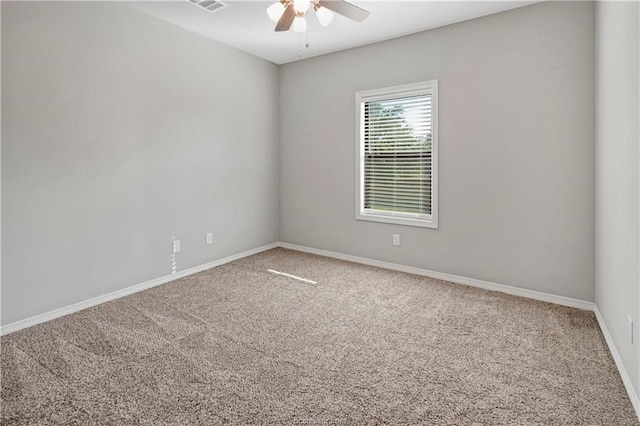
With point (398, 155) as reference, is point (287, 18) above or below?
above

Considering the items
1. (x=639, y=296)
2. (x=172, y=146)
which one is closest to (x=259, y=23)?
(x=172, y=146)

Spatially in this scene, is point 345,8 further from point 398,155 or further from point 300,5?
point 398,155

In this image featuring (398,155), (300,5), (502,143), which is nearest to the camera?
(300,5)

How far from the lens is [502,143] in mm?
3410

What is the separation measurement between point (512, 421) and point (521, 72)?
294 centimetres

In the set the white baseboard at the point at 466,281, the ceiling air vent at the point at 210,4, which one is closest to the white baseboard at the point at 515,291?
the white baseboard at the point at 466,281

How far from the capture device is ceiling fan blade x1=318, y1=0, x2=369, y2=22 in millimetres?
2518

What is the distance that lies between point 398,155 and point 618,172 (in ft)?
7.38

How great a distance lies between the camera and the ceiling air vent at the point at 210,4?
3.20m

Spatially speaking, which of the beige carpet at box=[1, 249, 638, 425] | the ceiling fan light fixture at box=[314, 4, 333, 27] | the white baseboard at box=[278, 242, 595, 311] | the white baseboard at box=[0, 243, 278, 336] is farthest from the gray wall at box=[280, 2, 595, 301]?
the white baseboard at box=[0, 243, 278, 336]

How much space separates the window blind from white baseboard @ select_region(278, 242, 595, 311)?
0.64 meters

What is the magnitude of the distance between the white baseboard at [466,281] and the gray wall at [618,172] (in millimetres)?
305

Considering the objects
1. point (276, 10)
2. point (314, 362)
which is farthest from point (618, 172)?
point (276, 10)

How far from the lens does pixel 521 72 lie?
3283 mm
